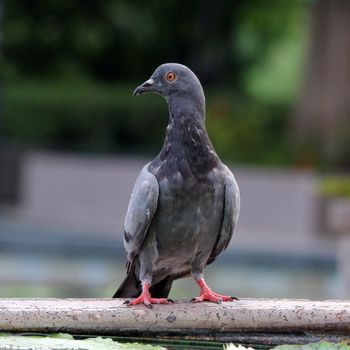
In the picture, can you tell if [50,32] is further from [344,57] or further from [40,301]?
[40,301]

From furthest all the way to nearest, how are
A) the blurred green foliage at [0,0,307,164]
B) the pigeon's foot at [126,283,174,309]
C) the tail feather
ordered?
the blurred green foliage at [0,0,307,164] < the tail feather < the pigeon's foot at [126,283,174,309]

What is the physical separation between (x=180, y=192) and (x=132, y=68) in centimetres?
1755

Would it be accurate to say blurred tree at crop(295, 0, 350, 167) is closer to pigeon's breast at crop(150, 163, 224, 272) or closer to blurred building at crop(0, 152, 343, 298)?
blurred building at crop(0, 152, 343, 298)

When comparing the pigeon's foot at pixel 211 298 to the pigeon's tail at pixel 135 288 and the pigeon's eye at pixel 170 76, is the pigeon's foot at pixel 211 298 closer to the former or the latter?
the pigeon's tail at pixel 135 288

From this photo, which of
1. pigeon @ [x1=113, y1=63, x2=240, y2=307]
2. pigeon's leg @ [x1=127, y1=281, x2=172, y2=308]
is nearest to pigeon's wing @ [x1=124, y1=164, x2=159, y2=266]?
pigeon @ [x1=113, y1=63, x2=240, y2=307]

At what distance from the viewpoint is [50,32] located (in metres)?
21.3

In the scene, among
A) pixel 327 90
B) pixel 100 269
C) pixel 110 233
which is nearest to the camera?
pixel 100 269

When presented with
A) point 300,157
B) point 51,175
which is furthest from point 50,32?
point 300,157

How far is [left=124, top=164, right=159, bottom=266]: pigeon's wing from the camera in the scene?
449cm

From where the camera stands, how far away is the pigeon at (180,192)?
4504mm

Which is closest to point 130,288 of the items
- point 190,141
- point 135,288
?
point 135,288

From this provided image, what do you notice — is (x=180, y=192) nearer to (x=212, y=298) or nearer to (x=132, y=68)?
(x=212, y=298)

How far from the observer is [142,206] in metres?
4.50

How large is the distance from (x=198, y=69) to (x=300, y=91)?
437 centimetres
